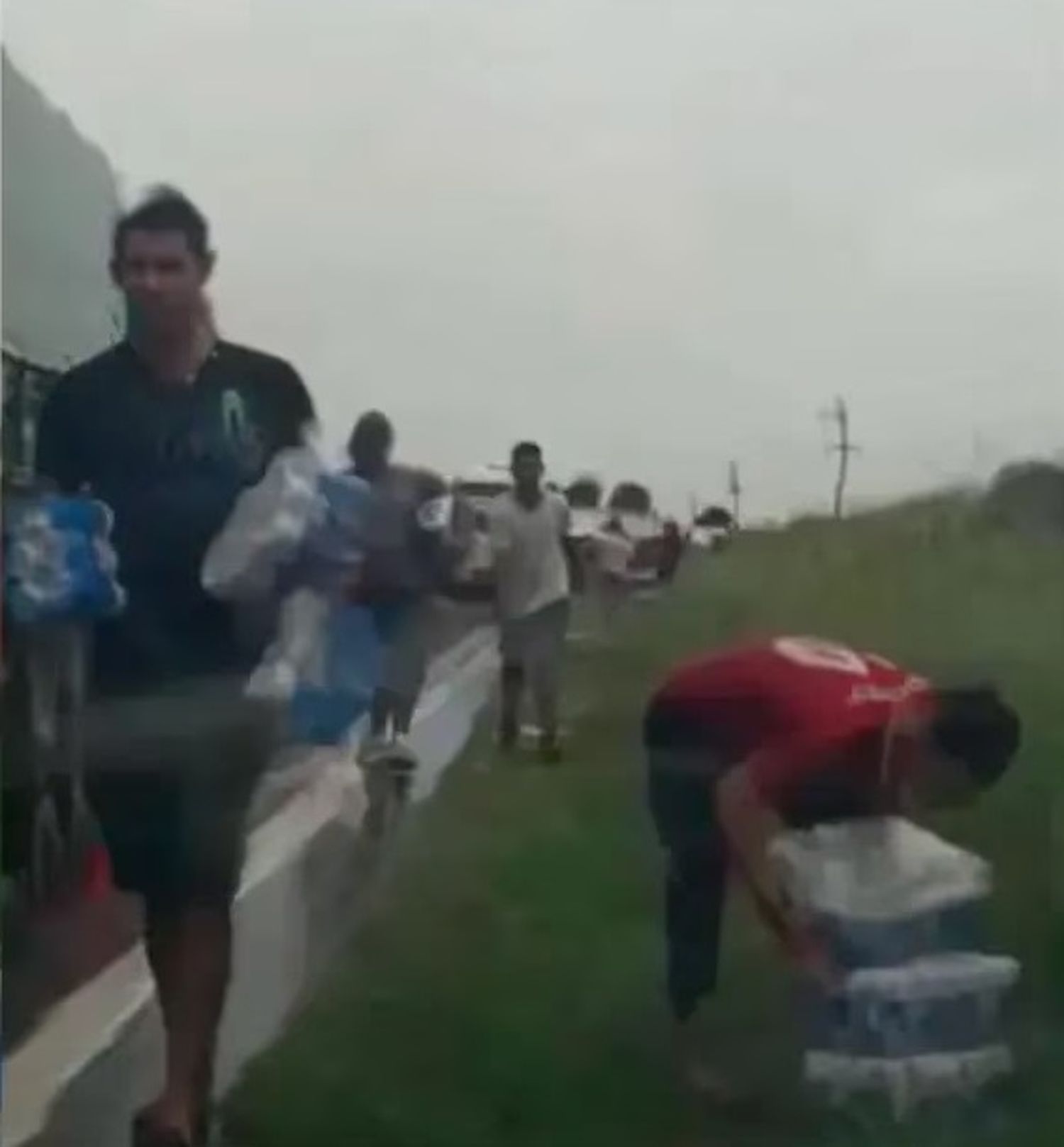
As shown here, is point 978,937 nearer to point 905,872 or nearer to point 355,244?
point 905,872

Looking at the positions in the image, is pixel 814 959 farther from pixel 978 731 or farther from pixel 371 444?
pixel 371 444

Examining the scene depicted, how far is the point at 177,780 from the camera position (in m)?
7.90

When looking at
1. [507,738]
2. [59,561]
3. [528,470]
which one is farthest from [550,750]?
[59,561]

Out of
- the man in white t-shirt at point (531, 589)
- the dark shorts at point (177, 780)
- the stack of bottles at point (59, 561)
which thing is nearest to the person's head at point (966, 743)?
the man in white t-shirt at point (531, 589)

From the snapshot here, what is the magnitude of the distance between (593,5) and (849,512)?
57 cm

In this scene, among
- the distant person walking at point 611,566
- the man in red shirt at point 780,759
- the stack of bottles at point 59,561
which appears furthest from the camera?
the distant person walking at point 611,566

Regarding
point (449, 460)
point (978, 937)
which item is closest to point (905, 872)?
point (978, 937)

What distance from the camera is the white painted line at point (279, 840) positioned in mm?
7996

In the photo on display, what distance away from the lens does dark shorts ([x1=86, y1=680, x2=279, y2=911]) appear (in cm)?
788

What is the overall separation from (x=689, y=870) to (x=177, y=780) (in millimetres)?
513

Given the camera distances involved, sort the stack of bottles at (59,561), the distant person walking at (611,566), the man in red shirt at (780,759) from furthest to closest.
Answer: the distant person walking at (611,566) → the man in red shirt at (780,759) → the stack of bottles at (59,561)

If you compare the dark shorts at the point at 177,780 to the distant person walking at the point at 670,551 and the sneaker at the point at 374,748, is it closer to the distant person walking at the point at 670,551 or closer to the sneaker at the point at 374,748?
the sneaker at the point at 374,748

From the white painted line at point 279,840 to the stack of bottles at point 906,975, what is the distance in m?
0.37

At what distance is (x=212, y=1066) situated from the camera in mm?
7992
